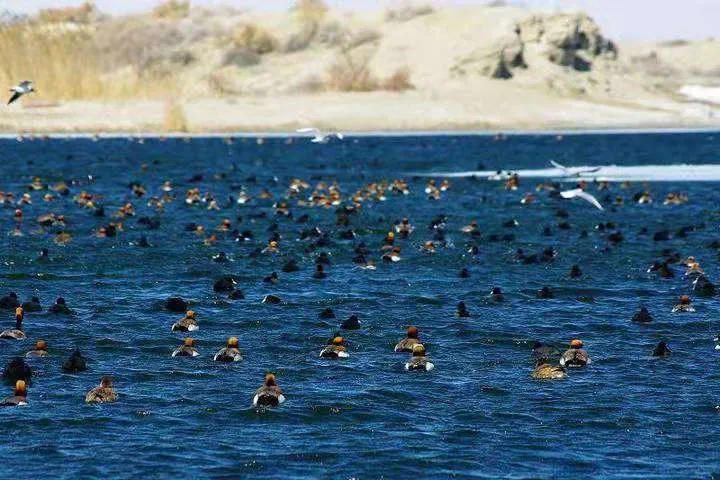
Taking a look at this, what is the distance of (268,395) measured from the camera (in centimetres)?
2341

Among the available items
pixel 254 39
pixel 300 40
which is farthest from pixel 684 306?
pixel 300 40

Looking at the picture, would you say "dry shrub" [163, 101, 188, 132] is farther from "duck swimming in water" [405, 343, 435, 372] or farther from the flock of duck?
"duck swimming in water" [405, 343, 435, 372]

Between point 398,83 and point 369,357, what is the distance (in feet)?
428

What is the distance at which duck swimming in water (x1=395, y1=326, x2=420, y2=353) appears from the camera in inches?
1105

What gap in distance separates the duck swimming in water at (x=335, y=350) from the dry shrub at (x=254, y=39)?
541 ft

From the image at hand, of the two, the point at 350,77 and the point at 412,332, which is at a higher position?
the point at 412,332

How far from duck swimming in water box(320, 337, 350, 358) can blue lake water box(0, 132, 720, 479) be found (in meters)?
0.28

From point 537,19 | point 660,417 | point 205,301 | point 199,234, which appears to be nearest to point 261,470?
point 660,417

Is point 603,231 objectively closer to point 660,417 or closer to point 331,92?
point 660,417

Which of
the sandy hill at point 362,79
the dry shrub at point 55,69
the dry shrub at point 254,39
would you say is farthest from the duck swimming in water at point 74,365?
the dry shrub at point 254,39

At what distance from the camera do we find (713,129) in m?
155

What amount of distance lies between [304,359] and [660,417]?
7397mm

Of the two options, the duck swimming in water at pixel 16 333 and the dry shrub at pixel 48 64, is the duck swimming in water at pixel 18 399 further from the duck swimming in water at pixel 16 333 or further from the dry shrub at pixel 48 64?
the dry shrub at pixel 48 64

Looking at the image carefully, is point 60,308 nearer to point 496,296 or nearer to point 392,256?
point 496,296
